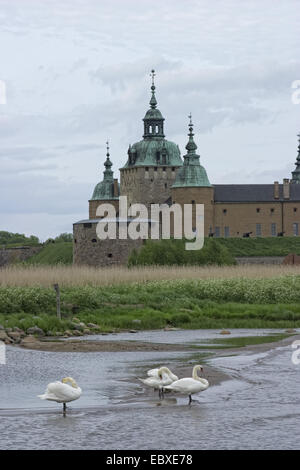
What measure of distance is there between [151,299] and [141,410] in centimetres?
1891

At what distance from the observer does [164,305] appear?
3388 centimetres

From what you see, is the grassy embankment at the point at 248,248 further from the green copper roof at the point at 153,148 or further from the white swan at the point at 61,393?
the white swan at the point at 61,393

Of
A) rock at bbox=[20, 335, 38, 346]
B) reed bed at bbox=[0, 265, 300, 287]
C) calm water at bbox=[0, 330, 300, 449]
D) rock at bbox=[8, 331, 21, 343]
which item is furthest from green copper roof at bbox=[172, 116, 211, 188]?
calm water at bbox=[0, 330, 300, 449]

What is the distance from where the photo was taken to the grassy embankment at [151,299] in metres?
30.5

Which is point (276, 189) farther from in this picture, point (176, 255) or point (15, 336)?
point (15, 336)

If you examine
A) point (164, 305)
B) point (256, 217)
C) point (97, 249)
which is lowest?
point (164, 305)

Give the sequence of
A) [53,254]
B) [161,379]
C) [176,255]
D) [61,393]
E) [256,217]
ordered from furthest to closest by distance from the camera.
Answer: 1. [256,217]
2. [53,254]
3. [176,255]
4. [161,379]
5. [61,393]

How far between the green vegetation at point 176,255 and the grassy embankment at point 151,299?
17.7 meters

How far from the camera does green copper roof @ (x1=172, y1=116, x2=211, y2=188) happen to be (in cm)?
9356

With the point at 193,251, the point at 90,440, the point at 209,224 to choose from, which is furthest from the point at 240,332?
the point at 209,224

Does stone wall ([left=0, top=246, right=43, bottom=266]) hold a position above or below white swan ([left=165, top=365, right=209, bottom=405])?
above

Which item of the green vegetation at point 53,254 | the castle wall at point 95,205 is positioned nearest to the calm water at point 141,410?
the green vegetation at point 53,254

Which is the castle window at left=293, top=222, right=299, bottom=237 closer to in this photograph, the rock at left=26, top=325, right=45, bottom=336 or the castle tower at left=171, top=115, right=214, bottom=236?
the castle tower at left=171, top=115, right=214, bottom=236

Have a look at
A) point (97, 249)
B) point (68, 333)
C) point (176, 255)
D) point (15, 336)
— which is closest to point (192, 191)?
point (97, 249)
